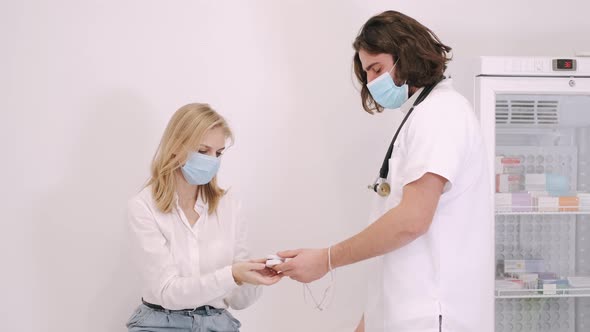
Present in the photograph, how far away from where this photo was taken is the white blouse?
90.1 inches

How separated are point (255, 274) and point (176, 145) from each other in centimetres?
57

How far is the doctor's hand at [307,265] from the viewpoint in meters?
2.02

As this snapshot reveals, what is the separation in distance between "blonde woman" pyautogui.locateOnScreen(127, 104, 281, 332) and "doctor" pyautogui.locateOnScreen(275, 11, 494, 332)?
452mm

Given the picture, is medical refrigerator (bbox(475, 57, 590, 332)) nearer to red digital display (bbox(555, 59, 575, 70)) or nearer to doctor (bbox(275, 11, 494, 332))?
red digital display (bbox(555, 59, 575, 70))

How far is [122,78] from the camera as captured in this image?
117 inches

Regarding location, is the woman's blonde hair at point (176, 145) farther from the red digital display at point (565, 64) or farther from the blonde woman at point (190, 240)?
the red digital display at point (565, 64)

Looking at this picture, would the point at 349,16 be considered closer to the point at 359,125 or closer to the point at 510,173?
the point at 359,125

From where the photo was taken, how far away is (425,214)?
1.79 metres

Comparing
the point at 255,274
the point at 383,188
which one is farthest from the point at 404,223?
the point at 255,274

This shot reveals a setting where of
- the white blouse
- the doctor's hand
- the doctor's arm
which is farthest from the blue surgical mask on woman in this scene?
the doctor's arm

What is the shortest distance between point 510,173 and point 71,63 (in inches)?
81.6

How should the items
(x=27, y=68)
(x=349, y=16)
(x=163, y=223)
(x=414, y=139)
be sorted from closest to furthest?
(x=414, y=139), (x=163, y=223), (x=27, y=68), (x=349, y=16)

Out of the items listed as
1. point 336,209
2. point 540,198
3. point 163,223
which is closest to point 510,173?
point 540,198

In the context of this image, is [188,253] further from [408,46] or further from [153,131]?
[408,46]
